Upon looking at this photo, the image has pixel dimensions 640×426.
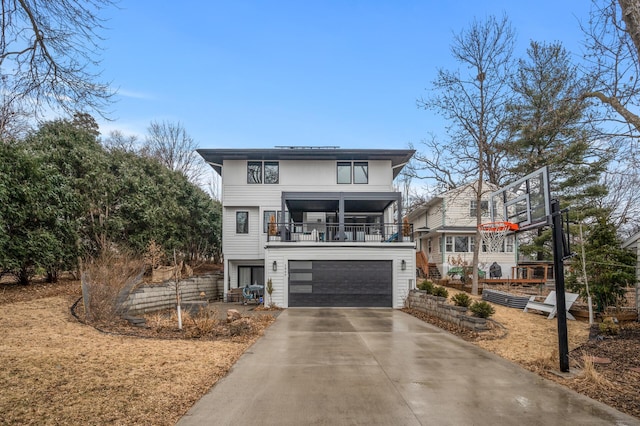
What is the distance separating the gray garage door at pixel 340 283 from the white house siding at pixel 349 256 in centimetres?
22

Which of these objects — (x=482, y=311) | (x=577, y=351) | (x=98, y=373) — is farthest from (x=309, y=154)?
(x=98, y=373)

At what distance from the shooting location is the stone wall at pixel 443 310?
9.81 metres

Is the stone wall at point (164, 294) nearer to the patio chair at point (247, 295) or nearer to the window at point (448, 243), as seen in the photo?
the patio chair at point (247, 295)

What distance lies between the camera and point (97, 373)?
5.28 metres

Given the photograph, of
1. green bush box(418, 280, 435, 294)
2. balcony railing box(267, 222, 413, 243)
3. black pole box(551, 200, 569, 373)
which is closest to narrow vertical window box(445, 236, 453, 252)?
balcony railing box(267, 222, 413, 243)

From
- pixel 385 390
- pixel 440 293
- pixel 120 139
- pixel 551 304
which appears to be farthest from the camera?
pixel 120 139

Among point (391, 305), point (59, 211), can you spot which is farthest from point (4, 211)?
point (391, 305)

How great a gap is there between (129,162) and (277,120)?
8.95 m

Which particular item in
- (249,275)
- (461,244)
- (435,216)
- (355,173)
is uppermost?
(355,173)

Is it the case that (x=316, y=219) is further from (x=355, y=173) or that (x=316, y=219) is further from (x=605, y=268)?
(x=605, y=268)

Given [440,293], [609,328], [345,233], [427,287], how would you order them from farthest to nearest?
1. [345,233]
2. [427,287]
3. [440,293]
4. [609,328]

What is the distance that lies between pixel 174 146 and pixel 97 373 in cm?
2867

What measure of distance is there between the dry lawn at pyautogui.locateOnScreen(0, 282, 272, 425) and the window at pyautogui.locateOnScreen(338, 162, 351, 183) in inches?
465

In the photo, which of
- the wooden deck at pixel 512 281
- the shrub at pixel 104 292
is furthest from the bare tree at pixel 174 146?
the wooden deck at pixel 512 281
